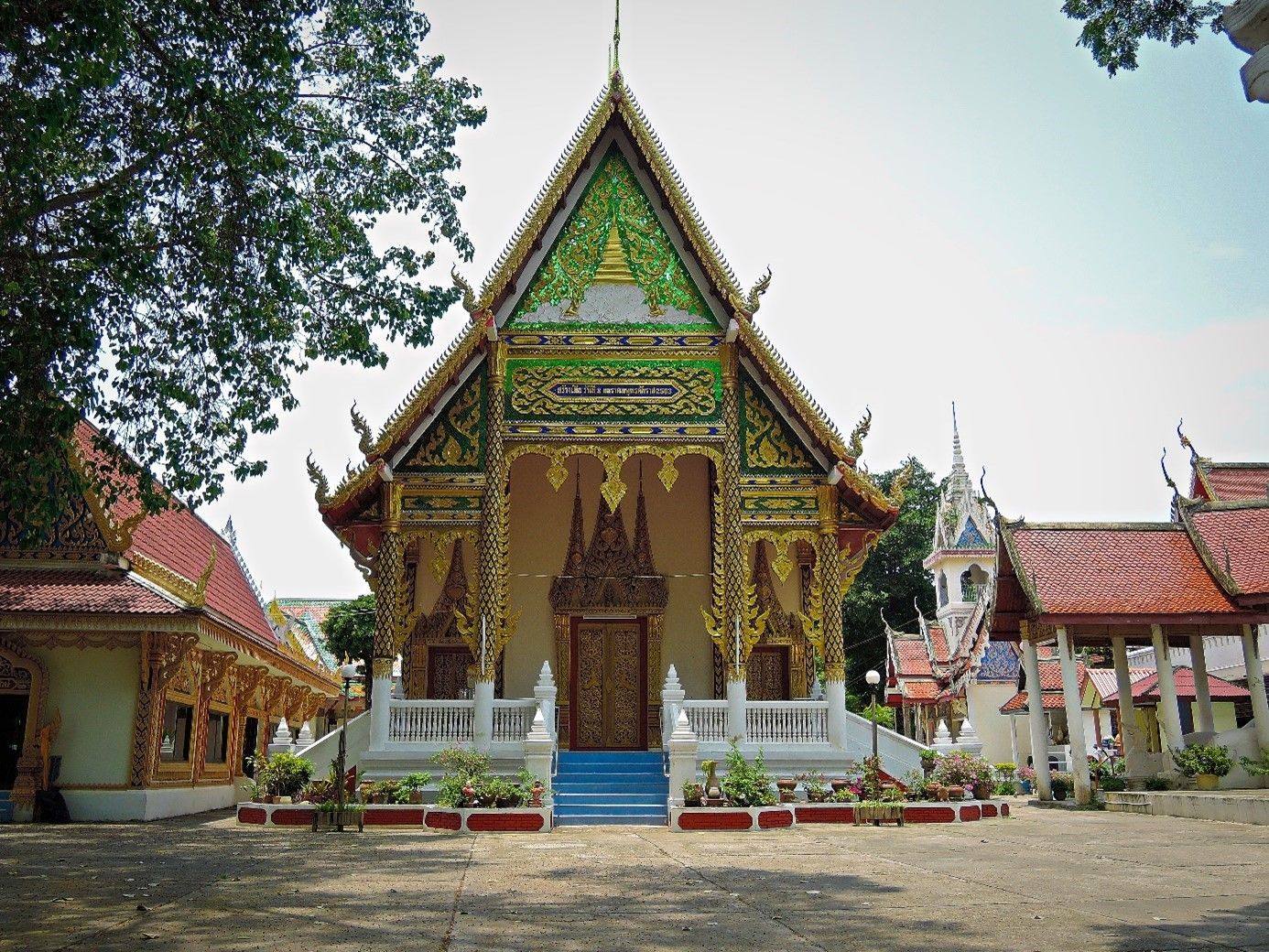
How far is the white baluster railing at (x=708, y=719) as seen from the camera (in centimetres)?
1419

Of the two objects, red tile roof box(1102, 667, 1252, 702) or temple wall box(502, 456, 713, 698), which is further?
red tile roof box(1102, 667, 1252, 702)

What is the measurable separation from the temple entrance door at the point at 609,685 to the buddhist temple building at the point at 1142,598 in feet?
19.9

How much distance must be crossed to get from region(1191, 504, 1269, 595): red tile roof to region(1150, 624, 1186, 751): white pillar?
4.59 ft

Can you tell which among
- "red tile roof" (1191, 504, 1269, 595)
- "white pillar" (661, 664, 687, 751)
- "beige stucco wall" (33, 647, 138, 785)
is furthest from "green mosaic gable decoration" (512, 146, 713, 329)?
"red tile roof" (1191, 504, 1269, 595)

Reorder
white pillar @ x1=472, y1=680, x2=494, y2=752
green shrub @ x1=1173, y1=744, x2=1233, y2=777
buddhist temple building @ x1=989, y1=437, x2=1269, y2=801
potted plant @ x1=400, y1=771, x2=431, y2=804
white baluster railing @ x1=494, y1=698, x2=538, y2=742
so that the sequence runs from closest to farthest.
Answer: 1. potted plant @ x1=400, y1=771, x2=431, y2=804
2. white pillar @ x1=472, y1=680, x2=494, y2=752
3. white baluster railing @ x1=494, y1=698, x2=538, y2=742
4. green shrub @ x1=1173, y1=744, x2=1233, y2=777
5. buddhist temple building @ x1=989, y1=437, x2=1269, y2=801

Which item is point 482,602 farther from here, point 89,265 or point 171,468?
point 89,265

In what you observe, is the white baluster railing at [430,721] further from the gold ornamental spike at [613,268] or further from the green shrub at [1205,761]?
the green shrub at [1205,761]

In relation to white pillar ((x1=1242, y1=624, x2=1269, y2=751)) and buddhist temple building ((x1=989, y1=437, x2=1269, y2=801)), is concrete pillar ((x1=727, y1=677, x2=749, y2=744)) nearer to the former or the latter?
buddhist temple building ((x1=989, y1=437, x2=1269, y2=801))

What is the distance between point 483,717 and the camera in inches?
547

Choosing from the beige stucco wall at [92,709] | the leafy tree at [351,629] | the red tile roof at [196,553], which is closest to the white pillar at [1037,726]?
the red tile roof at [196,553]

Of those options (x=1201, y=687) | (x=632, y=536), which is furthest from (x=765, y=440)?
(x=1201, y=687)

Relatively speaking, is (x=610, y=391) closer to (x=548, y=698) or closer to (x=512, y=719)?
(x=548, y=698)

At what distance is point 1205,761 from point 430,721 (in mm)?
10973

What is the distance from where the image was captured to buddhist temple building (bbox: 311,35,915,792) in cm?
1427
